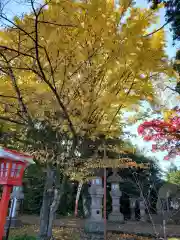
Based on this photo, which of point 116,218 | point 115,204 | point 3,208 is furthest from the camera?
point 115,204

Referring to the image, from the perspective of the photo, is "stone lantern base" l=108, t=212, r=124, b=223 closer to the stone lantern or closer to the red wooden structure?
the stone lantern

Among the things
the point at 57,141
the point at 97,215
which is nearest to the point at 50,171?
the point at 57,141

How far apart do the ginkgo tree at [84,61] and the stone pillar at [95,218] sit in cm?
440

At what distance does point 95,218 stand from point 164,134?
3.06 meters

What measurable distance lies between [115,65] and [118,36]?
23 centimetres

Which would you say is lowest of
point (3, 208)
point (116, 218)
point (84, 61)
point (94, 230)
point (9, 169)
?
point (94, 230)

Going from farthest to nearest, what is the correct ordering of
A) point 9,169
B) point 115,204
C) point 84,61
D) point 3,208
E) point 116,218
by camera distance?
point 115,204
point 116,218
point 9,169
point 3,208
point 84,61

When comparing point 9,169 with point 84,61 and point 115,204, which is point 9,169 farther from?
point 115,204

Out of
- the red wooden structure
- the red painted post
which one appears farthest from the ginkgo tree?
the red painted post

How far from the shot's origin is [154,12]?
2.02 metres

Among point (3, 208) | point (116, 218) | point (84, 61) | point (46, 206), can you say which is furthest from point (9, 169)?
point (116, 218)

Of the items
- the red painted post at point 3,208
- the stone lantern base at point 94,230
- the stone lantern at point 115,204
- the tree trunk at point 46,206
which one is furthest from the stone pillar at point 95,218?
the red painted post at point 3,208

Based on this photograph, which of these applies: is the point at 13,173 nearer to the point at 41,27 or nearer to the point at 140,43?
the point at 41,27

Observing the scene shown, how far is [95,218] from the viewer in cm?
598
